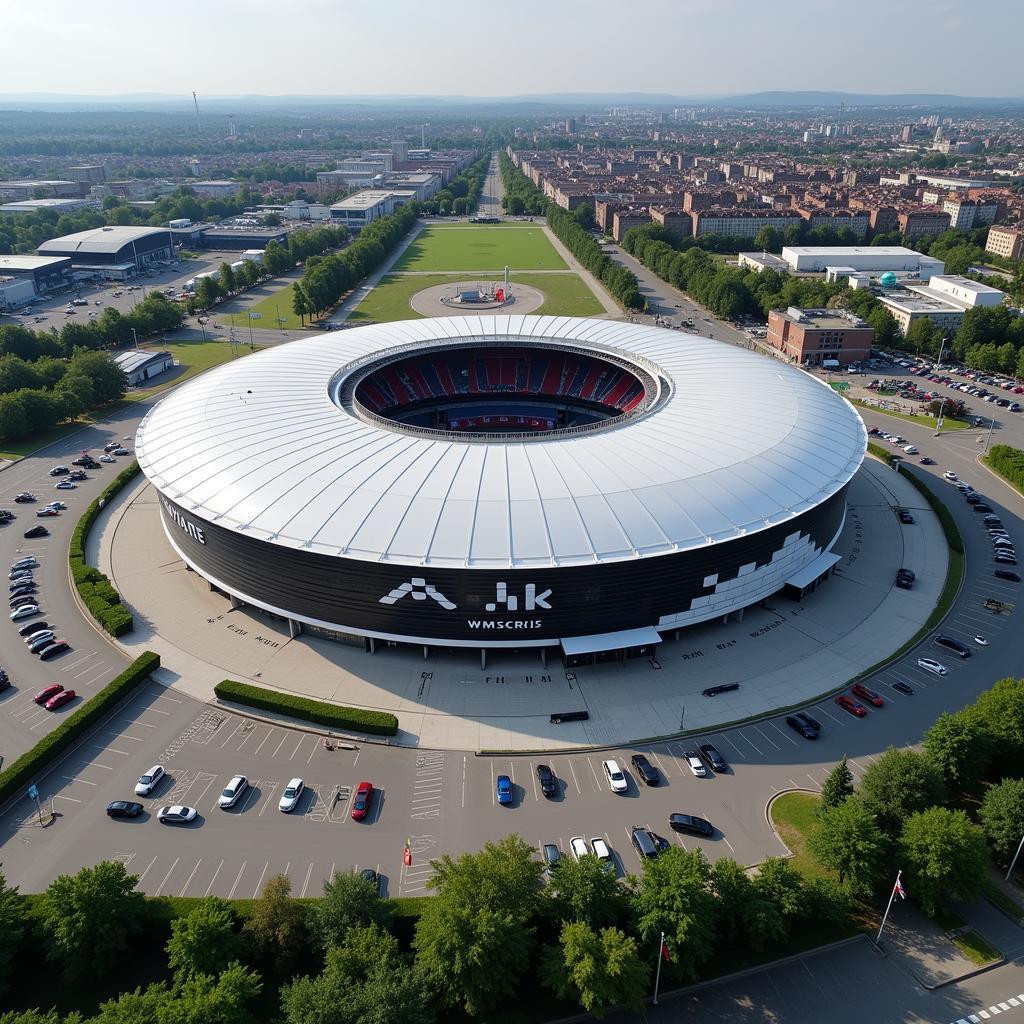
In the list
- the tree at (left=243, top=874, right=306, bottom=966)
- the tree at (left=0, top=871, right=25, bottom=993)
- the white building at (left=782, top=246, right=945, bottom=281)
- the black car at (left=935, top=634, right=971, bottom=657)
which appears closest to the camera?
the tree at (left=0, top=871, right=25, bottom=993)

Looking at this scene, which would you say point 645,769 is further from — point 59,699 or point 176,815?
point 59,699

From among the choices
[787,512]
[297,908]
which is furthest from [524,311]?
[297,908]

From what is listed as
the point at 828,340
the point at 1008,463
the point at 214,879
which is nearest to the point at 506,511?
the point at 214,879

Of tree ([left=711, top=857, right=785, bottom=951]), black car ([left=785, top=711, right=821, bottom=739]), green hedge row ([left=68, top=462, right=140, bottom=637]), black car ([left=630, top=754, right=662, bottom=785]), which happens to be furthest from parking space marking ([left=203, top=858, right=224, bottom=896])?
black car ([left=785, top=711, right=821, bottom=739])

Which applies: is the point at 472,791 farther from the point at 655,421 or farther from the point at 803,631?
the point at 655,421

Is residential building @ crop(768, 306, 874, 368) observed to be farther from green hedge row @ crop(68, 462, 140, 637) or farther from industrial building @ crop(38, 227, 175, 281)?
industrial building @ crop(38, 227, 175, 281)

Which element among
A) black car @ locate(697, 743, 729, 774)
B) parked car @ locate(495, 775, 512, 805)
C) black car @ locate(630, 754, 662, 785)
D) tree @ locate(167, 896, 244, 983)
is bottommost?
black car @ locate(697, 743, 729, 774)
